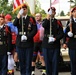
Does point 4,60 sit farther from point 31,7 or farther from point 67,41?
point 31,7

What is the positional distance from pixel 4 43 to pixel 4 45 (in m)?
Answer: 0.05

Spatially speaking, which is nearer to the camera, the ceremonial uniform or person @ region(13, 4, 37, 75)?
person @ region(13, 4, 37, 75)

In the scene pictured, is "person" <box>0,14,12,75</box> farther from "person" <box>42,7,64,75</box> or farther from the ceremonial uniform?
"person" <box>42,7,64,75</box>

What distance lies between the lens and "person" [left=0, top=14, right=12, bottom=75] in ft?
27.3

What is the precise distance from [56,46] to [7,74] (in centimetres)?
179

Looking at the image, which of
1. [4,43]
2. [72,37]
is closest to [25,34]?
[4,43]

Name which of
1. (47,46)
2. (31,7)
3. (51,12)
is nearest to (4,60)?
(47,46)

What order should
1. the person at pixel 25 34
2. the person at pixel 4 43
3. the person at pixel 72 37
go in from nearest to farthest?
1. the person at pixel 72 37
2. the person at pixel 25 34
3. the person at pixel 4 43

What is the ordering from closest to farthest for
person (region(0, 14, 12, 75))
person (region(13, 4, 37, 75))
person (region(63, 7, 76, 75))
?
person (region(63, 7, 76, 75)) → person (region(13, 4, 37, 75)) → person (region(0, 14, 12, 75))

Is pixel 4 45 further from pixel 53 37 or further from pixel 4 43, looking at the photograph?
pixel 53 37

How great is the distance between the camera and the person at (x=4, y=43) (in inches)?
328

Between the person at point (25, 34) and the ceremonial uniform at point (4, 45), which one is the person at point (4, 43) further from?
the person at point (25, 34)

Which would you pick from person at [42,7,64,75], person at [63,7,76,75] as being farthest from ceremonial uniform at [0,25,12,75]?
person at [63,7,76,75]

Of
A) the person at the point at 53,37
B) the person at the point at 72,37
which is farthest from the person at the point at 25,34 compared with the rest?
the person at the point at 72,37
